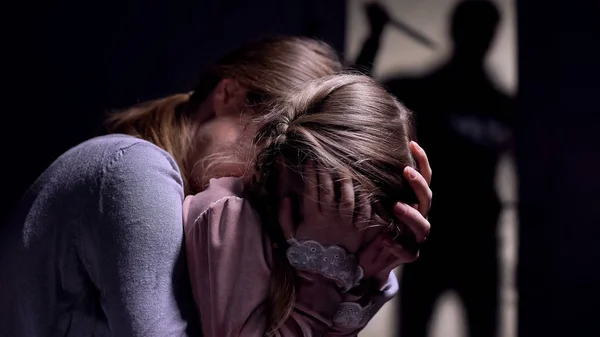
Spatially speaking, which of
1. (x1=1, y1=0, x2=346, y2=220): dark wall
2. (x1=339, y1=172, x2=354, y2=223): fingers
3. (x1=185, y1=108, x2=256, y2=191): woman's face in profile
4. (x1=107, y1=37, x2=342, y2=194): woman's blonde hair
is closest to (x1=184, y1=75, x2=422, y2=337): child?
(x1=339, y1=172, x2=354, y2=223): fingers

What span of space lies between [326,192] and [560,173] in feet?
4.12

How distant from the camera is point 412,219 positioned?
0.99 metres

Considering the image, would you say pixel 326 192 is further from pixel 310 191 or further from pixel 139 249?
pixel 139 249

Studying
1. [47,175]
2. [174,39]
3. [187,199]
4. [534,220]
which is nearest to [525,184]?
[534,220]

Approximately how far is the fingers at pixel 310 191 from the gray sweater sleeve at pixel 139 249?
0.60ft

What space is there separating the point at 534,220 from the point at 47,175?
4.69ft

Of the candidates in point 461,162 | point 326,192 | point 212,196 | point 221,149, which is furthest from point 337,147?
point 461,162

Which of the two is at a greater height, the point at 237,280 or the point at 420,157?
the point at 420,157

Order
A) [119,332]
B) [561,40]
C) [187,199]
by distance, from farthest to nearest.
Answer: [561,40]
[187,199]
[119,332]

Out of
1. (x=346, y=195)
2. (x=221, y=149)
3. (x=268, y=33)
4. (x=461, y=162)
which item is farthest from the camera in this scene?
(x=461, y=162)

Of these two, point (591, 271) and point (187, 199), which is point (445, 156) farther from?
point (187, 199)

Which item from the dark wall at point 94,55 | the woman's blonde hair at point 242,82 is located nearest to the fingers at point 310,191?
the woman's blonde hair at point 242,82

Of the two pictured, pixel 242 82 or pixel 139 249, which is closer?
pixel 139 249

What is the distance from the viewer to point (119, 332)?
0.95 m
